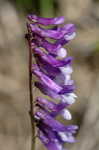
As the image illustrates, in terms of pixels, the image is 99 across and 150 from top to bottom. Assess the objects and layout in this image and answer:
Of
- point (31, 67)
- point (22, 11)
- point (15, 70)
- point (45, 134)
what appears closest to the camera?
point (31, 67)

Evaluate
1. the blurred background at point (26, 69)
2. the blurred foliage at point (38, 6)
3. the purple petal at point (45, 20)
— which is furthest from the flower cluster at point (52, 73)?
the blurred foliage at point (38, 6)

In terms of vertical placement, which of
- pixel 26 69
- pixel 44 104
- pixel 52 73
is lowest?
pixel 26 69

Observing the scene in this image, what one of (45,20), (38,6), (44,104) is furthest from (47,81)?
(38,6)

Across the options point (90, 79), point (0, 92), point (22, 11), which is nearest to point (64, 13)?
point (22, 11)

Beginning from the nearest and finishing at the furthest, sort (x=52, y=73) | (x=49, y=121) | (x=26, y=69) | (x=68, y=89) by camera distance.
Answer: (x=68, y=89) → (x=52, y=73) → (x=49, y=121) → (x=26, y=69)

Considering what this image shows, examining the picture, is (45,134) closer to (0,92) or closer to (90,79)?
(0,92)

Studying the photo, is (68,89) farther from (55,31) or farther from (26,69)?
(26,69)

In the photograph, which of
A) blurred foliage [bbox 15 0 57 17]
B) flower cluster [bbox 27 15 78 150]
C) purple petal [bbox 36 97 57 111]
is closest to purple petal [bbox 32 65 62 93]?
flower cluster [bbox 27 15 78 150]
